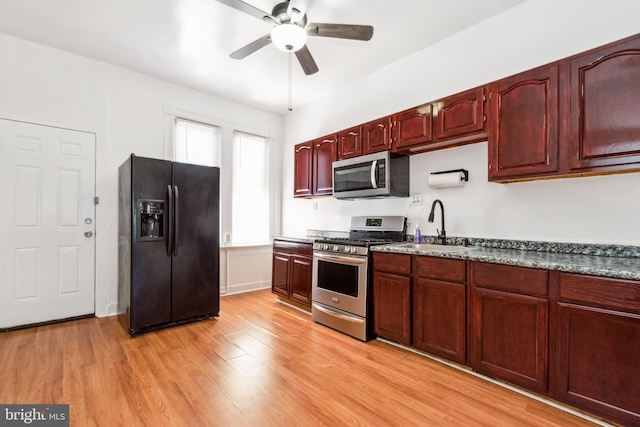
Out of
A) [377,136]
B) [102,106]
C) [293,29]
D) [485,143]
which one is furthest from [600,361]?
[102,106]

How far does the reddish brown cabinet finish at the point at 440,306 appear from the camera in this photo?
221cm

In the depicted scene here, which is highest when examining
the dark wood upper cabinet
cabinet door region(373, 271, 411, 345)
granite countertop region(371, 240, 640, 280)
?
the dark wood upper cabinet

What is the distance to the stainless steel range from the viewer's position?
111 inches

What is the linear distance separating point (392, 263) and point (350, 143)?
5.26 feet

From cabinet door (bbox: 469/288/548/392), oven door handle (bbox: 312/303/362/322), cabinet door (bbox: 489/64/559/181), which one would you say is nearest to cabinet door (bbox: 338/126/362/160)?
cabinet door (bbox: 489/64/559/181)

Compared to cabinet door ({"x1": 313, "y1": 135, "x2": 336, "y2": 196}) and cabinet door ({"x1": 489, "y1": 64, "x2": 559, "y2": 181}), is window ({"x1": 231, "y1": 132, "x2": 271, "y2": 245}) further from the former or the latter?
cabinet door ({"x1": 489, "y1": 64, "x2": 559, "y2": 181})

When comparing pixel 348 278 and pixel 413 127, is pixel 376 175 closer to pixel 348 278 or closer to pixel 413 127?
pixel 413 127

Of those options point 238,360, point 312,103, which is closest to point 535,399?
point 238,360

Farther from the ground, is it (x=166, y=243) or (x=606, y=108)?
(x=606, y=108)

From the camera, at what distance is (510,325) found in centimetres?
196

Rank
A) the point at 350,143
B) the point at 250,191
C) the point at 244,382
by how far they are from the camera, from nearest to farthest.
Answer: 1. the point at 244,382
2. the point at 350,143
3. the point at 250,191

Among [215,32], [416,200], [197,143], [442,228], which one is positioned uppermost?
[215,32]

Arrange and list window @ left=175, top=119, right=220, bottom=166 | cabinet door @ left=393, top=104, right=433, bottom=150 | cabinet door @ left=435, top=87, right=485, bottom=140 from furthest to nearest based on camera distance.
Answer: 1. window @ left=175, top=119, right=220, bottom=166
2. cabinet door @ left=393, top=104, right=433, bottom=150
3. cabinet door @ left=435, top=87, right=485, bottom=140

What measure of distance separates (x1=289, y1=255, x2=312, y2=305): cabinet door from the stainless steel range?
0.19 meters
